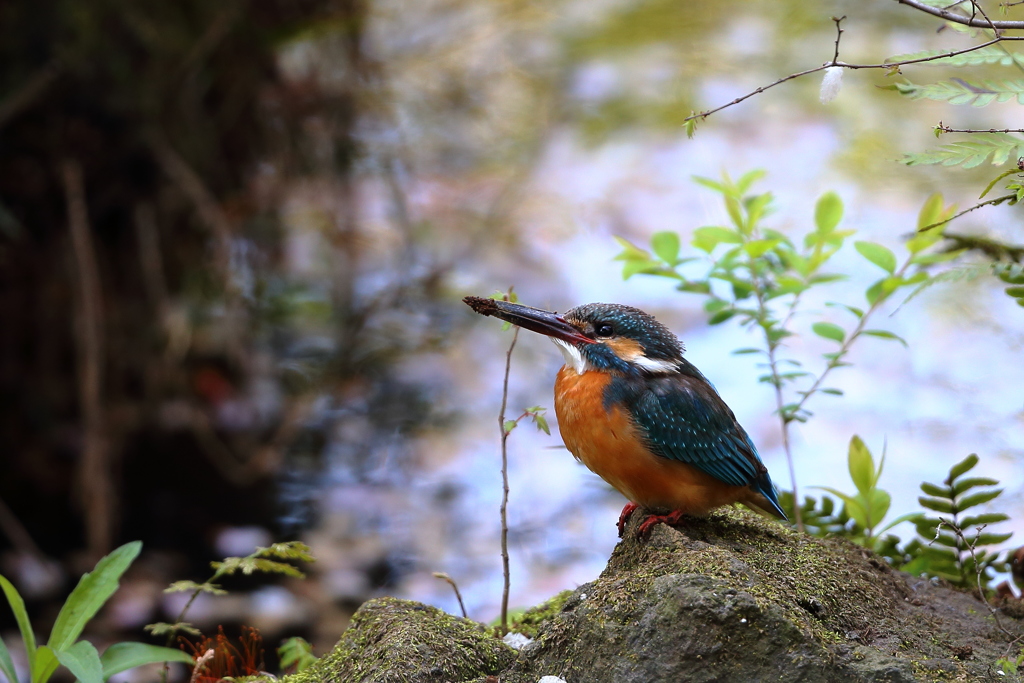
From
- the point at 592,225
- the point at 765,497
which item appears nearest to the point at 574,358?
the point at 765,497

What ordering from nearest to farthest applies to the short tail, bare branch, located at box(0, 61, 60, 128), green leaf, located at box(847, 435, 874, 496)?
the short tail, green leaf, located at box(847, 435, 874, 496), bare branch, located at box(0, 61, 60, 128)

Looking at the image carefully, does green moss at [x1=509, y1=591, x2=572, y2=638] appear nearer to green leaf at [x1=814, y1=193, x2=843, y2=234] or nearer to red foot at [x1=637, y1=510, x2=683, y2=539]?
red foot at [x1=637, y1=510, x2=683, y2=539]

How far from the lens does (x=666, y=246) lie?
273cm

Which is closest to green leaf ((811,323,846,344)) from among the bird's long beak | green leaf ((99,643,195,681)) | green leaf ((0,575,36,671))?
the bird's long beak

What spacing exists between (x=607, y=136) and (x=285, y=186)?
2.65 meters

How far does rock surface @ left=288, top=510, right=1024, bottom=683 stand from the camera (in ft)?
5.46

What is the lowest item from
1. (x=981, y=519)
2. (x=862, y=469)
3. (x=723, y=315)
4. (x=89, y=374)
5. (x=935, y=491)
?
(x=981, y=519)

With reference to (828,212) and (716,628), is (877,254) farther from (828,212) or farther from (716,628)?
(716,628)

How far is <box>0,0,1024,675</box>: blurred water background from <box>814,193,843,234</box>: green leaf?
1.28m

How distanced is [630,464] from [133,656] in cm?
126

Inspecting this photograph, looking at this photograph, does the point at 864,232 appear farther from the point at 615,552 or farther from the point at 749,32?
the point at 615,552

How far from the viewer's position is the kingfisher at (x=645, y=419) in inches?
82.7

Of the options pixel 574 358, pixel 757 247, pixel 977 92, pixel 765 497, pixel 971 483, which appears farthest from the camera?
pixel 757 247

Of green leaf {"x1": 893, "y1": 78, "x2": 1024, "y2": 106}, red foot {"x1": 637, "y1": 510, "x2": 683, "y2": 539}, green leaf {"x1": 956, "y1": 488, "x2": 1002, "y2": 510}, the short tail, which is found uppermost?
green leaf {"x1": 893, "y1": 78, "x2": 1024, "y2": 106}
